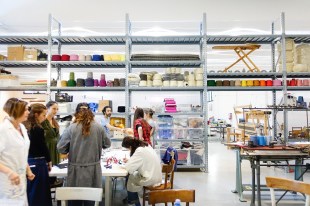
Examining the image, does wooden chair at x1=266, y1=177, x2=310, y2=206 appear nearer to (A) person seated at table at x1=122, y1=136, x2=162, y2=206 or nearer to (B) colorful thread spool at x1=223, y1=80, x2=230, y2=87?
(A) person seated at table at x1=122, y1=136, x2=162, y2=206

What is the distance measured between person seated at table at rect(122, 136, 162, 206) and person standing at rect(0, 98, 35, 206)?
3.92ft

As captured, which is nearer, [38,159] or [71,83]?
[38,159]

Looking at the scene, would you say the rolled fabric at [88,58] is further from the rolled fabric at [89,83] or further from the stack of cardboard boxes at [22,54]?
the stack of cardboard boxes at [22,54]

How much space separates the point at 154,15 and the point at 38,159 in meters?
5.50

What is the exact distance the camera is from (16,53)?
6.66 metres

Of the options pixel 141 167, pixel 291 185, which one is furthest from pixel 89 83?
pixel 291 185

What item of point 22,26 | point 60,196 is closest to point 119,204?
point 60,196

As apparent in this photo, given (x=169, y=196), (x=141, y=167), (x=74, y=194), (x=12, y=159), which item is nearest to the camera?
(x=169, y=196)

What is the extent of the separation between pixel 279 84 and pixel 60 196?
18.9 feet

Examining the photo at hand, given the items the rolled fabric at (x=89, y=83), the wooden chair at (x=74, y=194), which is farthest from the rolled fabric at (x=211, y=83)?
the wooden chair at (x=74, y=194)

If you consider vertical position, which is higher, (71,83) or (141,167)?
(71,83)

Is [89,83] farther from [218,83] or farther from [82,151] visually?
[82,151]

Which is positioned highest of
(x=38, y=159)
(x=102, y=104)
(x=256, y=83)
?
(x=256, y=83)

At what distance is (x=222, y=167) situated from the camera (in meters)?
7.14
